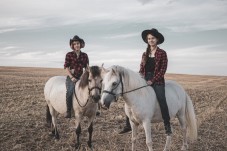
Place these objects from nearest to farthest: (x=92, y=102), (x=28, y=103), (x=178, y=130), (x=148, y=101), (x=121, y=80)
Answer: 1. (x=121, y=80)
2. (x=148, y=101)
3. (x=92, y=102)
4. (x=178, y=130)
5. (x=28, y=103)

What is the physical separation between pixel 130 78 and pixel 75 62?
2428mm

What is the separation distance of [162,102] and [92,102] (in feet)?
6.31

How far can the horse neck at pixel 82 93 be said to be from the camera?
7969mm

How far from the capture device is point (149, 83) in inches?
278

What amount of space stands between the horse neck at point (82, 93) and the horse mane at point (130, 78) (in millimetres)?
1534

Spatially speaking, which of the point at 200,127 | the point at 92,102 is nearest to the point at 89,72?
the point at 92,102

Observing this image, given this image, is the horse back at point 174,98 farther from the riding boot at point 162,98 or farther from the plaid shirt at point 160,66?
the plaid shirt at point 160,66

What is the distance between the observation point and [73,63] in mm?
8711

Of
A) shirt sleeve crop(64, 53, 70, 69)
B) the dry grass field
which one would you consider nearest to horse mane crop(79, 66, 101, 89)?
shirt sleeve crop(64, 53, 70, 69)

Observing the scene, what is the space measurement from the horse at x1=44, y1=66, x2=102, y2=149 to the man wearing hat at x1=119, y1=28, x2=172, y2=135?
1139mm

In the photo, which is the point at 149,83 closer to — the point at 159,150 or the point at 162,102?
the point at 162,102

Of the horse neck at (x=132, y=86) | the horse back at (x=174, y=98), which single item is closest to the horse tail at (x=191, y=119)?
the horse back at (x=174, y=98)

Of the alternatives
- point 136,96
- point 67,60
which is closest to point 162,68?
point 136,96

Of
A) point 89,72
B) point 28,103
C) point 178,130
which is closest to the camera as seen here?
point 89,72
